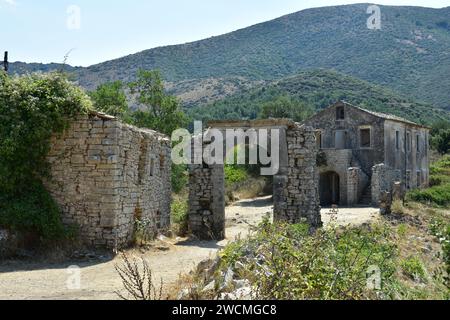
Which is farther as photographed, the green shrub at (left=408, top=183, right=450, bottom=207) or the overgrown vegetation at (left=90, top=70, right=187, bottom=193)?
the green shrub at (left=408, top=183, right=450, bottom=207)

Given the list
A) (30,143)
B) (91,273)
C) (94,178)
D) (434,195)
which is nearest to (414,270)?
(91,273)

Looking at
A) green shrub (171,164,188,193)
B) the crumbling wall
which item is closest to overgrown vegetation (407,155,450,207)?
green shrub (171,164,188,193)

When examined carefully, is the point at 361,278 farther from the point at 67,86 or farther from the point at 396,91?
the point at 396,91

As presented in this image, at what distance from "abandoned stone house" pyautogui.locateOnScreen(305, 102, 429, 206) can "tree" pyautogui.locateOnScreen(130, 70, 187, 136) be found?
9616 millimetres

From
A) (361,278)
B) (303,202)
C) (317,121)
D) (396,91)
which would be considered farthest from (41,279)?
(396,91)

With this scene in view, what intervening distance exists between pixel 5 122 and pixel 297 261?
726cm

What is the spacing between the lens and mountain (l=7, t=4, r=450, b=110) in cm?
7650

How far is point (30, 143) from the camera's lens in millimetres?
10742

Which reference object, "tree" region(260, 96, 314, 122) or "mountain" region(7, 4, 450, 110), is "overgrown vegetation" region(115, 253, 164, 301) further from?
"mountain" region(7, 4, 450, 110)

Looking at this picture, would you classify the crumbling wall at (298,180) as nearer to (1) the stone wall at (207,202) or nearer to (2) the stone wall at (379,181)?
(1) the stone wall at (207,202)

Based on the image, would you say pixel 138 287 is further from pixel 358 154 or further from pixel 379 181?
pixel 358 154

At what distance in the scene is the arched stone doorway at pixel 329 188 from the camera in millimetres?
30516

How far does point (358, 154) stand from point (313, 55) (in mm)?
66877

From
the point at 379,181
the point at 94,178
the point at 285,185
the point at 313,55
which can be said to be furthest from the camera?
the point at 313,55
